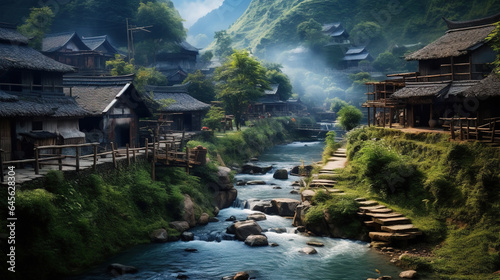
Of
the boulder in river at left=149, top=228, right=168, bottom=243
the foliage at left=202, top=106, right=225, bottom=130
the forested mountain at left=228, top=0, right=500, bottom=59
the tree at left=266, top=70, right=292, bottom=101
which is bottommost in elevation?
the boulder in river at left=149, top=228, right=168, bottom=243

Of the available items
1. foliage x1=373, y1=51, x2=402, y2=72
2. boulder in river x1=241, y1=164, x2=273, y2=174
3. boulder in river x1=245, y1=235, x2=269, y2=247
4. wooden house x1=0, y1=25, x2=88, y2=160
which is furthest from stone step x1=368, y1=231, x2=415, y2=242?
foliage x1=373, y1=51, x2=402, y2=72

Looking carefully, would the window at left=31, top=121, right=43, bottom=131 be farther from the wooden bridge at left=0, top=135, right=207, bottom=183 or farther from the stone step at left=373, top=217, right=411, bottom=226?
the stone step at left=373, top=217, right=411, bottom=226

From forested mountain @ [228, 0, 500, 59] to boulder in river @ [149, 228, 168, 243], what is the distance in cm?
9240

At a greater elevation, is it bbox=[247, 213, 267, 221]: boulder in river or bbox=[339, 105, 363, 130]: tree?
bbox=[339, 105, 363, 130]: tree

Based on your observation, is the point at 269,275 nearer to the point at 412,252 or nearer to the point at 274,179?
the point at 412,252

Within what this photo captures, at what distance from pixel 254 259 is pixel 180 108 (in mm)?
26275

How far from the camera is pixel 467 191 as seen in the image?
19609 mm

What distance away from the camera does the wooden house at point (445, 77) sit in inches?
1124

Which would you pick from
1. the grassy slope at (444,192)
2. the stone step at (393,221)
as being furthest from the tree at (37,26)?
the stone step at (393,221)

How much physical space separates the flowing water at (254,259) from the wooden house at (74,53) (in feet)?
121

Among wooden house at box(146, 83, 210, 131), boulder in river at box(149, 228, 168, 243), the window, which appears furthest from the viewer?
wooden house at box(146, 83, 210, 131)

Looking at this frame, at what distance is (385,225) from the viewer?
19.6 metres

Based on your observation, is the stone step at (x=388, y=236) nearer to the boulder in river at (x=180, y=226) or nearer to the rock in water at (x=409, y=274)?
the rock in water at (x=409, y=274)

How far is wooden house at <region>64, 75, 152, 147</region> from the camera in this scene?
29.7 meters
